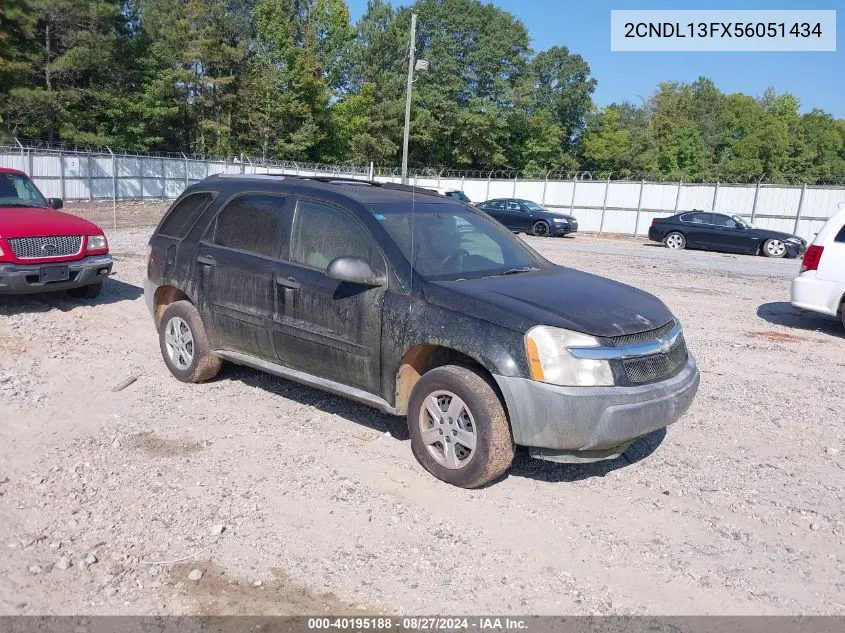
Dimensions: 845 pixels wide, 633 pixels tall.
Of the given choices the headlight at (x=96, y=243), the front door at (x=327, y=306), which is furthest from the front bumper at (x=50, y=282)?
the front door at (x=327, y=306)

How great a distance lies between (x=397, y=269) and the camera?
15.4ft

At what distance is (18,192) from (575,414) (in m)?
8.81

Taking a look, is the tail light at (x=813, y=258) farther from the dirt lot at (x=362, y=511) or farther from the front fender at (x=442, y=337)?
the front fender at (x=442, y=337)

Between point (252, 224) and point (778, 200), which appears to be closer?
point (252, 224)

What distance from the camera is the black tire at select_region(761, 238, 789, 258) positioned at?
2220 centimetres

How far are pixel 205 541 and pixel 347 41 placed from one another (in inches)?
2690

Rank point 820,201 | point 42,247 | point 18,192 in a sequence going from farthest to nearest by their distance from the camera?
point 820,201, point 18,192, point 42,247

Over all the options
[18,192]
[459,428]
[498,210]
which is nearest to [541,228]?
[498,210]

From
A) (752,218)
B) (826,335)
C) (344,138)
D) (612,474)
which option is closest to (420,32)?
(344,138)

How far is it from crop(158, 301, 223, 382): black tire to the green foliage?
117ft

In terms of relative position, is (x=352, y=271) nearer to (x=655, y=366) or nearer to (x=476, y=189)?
(x=655, y=366)

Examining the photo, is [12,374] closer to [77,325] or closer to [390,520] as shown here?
[77,325]

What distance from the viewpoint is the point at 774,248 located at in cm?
2233

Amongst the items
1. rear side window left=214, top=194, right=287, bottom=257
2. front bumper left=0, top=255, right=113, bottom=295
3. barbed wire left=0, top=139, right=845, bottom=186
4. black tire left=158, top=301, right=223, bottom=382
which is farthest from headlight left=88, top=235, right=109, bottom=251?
barbed wire left=0, top=139, right=845, bottom=186
